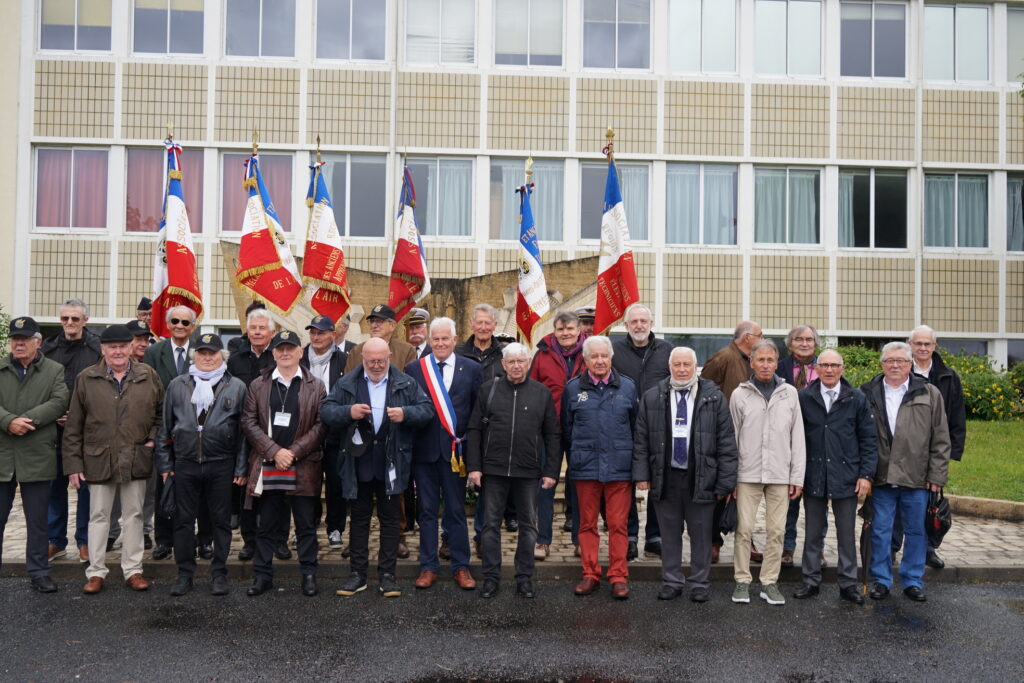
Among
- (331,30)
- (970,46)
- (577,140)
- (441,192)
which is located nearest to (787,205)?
(577,140)

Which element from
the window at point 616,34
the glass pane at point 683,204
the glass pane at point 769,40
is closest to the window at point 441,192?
the window at point 616,34

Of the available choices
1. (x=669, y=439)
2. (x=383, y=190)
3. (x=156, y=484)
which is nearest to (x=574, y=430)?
(x=669, y=439)

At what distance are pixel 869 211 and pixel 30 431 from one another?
16.4 metres

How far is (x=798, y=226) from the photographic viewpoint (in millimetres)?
18516

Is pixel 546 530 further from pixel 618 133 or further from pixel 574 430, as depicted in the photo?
pixel 618 133

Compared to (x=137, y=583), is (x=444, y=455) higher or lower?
higher

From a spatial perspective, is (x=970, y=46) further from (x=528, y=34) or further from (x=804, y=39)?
(x=528, y=34)

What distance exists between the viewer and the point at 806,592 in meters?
7.18

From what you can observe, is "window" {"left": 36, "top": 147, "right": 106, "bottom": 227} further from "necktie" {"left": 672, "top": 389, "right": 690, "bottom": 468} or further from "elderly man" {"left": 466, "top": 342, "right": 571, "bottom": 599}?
"necktie" {"left": 672, "top": 389, "right": 690, "bottom": 468}

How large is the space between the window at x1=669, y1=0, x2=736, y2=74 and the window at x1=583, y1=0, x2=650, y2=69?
58cm

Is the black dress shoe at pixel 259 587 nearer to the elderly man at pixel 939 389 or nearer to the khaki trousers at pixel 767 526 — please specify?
the khaki trousers at pixel 767 526

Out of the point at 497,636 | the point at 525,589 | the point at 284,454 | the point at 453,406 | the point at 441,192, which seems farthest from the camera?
the point at 441,192

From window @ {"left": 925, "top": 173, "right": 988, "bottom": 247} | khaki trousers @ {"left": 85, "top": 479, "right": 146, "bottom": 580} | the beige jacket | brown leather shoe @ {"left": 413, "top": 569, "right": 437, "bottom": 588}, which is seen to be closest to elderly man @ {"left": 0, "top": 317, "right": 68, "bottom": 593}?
khaki trousers @ {"left": 85, "top": 479, "right": 146, "bottom": 580}

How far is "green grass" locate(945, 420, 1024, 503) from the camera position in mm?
10609
